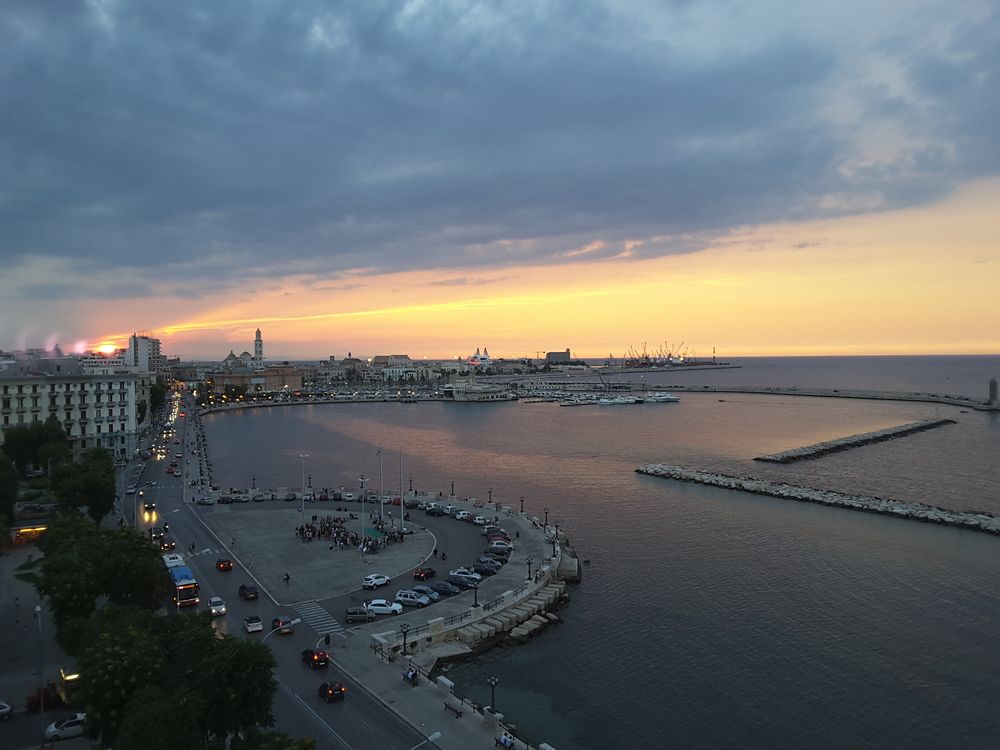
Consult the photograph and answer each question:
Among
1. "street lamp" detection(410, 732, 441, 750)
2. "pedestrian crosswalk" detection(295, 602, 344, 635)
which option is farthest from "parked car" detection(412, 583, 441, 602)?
"street lamp" detection(410, 732, 441, 750)

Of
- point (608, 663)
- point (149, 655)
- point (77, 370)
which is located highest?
point (77, 370)

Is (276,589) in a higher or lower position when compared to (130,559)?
lower

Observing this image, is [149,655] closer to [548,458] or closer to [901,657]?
[901,657]

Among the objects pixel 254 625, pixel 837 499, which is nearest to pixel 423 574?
pixel 254 625

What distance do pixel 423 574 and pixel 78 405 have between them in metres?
27.4

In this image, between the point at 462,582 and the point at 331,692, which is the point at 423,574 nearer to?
the point at 462,582

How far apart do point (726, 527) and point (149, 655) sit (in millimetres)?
21500

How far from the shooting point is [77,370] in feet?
142

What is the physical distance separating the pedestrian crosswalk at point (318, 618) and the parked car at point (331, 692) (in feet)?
8.85

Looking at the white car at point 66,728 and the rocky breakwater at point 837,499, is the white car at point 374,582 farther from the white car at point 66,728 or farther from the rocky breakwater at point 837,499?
the rocky breakwater at point 837,499

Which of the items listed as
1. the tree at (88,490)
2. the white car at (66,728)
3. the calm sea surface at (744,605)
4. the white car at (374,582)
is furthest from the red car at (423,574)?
the tree at (88,490)

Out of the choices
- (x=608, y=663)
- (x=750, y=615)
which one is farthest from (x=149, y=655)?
(x=750, y=615)

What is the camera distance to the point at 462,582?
58.2 ft

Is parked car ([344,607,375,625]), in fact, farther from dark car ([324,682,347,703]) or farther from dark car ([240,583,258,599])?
dark car ([324,682,347,703])
